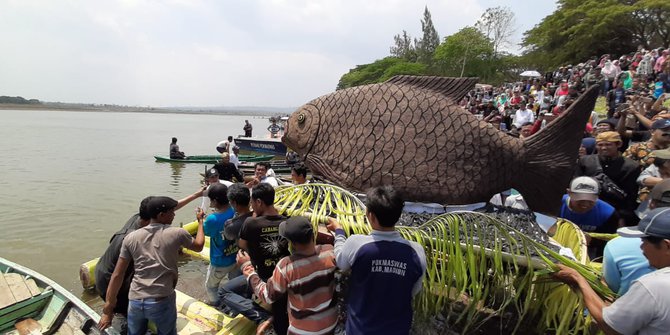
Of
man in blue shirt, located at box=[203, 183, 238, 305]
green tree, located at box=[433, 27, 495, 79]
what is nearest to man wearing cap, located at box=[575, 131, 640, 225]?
man in blue shirt, located at box=[203, 183, 238, 305]

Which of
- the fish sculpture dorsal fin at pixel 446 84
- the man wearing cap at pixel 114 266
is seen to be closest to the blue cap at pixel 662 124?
the fish sculpture dorsal fin at pixel 446 84

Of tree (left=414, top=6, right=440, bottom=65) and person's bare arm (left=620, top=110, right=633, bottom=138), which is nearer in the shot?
person's bare arm (left=620, top=110, right=633, bottom=138)

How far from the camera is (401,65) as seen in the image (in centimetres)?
4306

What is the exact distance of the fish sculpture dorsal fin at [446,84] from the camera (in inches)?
133

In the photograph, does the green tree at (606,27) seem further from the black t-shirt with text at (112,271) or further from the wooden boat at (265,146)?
the black t-shirt with text at (112,271)

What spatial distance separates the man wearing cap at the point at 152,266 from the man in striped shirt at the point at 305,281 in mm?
999

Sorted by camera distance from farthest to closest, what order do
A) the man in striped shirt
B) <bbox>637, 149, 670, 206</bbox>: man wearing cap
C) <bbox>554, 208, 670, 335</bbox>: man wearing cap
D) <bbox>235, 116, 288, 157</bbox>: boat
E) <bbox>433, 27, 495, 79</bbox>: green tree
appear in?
<bbox>433, 27, 495, 79</bbox>: green tree < <bbox>235, 116, 288, 157</bbox>: boat < <bbox>637, 149, 670, 206</bbox>: man wearing cap < the man in striped shirt < <bbox>554, 208, 670, 335</bbox>: man wearing cap

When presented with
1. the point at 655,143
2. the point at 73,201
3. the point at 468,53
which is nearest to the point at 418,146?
the point at 655,143

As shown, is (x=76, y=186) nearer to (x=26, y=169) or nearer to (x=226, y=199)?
(x=26, y=169)

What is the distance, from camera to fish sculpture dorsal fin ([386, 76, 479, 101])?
3.39 metres

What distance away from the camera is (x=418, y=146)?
3.24m

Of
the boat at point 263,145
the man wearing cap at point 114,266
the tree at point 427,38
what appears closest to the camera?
the man wearing cap at point 114,266

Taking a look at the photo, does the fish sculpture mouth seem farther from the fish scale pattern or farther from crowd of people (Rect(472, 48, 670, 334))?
crowd of people (Rect(472, 48, 670, 334))

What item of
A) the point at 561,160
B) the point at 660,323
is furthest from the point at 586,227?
the point at 660,323
